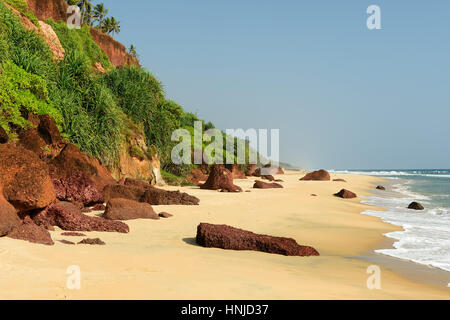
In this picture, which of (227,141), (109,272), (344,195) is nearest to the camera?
(109,272)

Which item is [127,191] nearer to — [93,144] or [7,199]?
[93,144]

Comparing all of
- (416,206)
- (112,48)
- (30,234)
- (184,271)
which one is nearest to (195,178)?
(416,206)

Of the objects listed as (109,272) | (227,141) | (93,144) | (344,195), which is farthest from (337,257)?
(227,141)

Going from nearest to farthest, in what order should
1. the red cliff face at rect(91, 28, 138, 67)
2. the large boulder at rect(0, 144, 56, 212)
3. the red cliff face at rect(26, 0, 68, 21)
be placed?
the large boulder at rect(0, 144, 56, 212), the red cliff face at rect(26, 0, 68, 21), the red cliff face at rect(91, 28, 138, 67)

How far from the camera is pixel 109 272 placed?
4.09 metres

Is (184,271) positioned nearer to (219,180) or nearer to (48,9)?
(219,180)

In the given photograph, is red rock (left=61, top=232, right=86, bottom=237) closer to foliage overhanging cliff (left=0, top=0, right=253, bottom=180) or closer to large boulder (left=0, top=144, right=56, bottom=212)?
large boulder (left=0, top=144, right=56, bottom=212)

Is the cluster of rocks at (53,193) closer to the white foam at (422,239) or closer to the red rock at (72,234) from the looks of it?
the red rock at (72,234)

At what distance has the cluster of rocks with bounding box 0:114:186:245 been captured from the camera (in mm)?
5835

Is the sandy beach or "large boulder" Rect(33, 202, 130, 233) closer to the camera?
the sandy beach

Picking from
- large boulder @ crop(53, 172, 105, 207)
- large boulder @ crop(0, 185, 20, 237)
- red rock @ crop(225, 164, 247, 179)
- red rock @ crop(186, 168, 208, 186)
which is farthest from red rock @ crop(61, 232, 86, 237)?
red rock @ crop(225, 164, 247, 179)

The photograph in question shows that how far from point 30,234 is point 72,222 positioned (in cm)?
164

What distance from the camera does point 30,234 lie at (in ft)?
17.3
